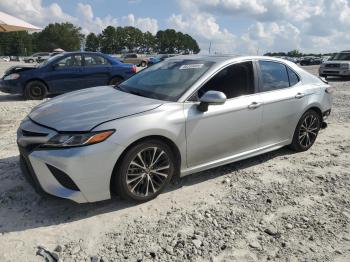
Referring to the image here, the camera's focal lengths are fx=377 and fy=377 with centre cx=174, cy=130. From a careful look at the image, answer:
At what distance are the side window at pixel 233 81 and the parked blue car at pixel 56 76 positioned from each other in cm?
723

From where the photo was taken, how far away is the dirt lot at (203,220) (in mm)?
3271

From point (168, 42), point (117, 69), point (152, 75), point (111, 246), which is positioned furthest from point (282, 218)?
point (168, 42)

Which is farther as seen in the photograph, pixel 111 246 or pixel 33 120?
pixel 33 120

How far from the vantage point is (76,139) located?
11.6 feet

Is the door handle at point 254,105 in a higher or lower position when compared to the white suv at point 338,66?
higher

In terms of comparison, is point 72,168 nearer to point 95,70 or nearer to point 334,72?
point 95,70

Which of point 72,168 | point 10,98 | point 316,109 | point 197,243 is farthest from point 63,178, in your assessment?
point 10,98

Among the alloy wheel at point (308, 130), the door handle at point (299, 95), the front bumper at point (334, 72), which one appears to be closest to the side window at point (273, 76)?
the door handle at point (299, 95)

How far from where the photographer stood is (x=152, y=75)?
502 cm

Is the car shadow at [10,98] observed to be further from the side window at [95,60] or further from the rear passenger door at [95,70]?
the side window at [95,60]

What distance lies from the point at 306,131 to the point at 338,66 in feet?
49.6

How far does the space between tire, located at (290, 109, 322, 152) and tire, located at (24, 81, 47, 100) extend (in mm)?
7786

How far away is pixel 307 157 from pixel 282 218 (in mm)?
2097

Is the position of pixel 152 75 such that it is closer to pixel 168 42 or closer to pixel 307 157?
Answer: pixel 307 157
